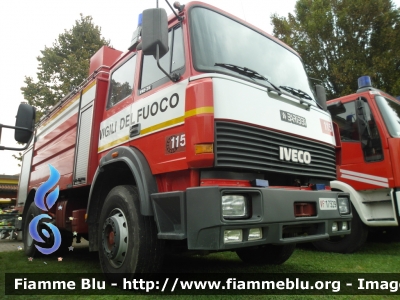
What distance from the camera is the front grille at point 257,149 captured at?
8.56 ft

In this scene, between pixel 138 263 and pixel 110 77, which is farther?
pixel 110 77

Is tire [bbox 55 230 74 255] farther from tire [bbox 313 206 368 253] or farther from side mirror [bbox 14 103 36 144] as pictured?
tire [bbox 313 206 368 253]

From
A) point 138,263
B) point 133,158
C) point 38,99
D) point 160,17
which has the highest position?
point 38,99

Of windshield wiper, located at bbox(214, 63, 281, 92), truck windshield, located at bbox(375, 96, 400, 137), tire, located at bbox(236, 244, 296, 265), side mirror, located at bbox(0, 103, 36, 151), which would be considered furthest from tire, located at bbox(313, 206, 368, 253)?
side mirror, located at bbox(0, 103, 36, 151)

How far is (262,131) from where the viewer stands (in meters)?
2.87

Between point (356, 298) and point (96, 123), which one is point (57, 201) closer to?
point (96, 123)

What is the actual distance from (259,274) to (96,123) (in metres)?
2.62

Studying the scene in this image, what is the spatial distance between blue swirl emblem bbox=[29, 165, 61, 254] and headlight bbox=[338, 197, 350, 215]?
391cm

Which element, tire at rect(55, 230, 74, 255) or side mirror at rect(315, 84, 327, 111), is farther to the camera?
tire at rect(55, 230, 74, 255)

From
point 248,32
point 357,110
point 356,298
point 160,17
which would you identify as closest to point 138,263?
point 356,298

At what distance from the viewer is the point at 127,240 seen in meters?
3.07

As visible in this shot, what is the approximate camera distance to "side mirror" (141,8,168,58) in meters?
2.81

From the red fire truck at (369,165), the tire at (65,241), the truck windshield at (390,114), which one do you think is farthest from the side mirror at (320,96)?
the tire at (65,241)

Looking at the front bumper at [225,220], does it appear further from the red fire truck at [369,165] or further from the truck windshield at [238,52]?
the red fire truck at [369,165]
